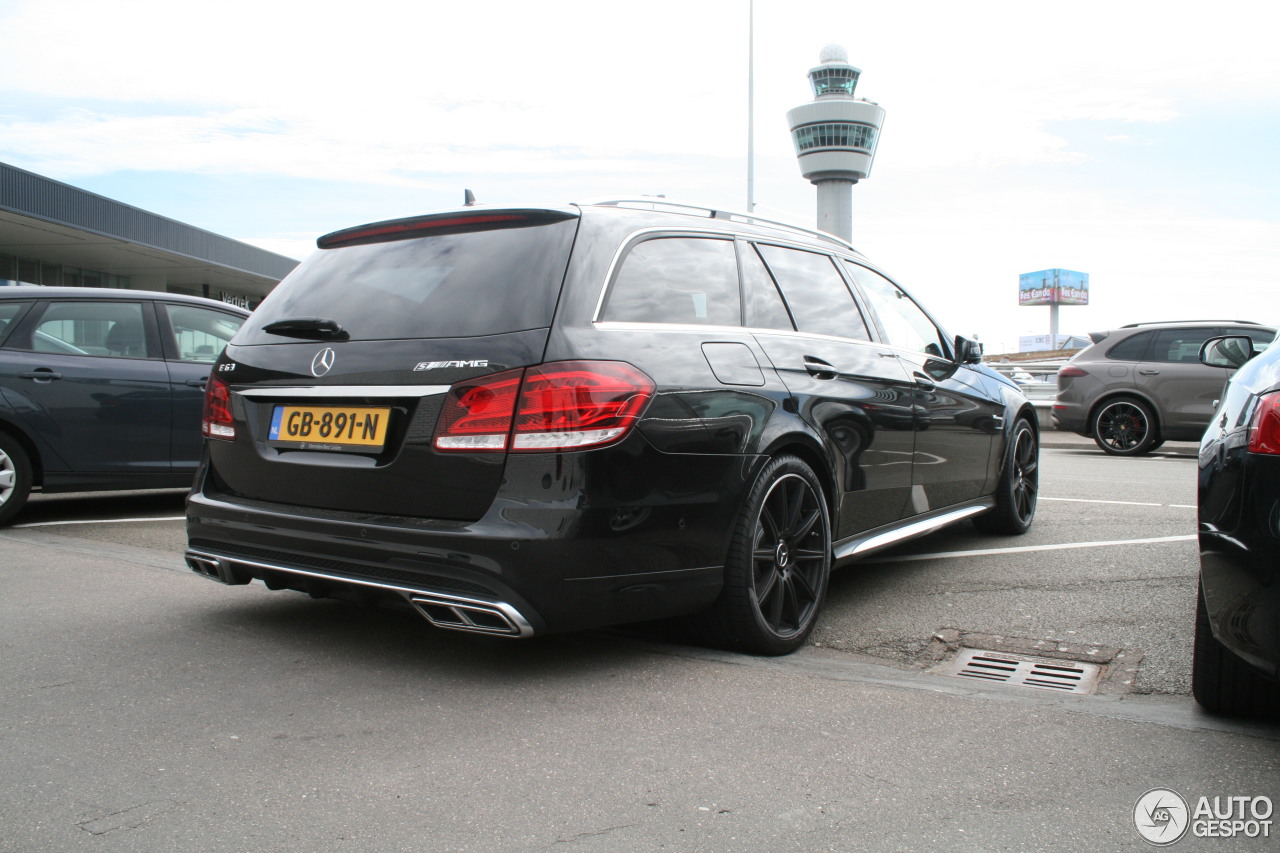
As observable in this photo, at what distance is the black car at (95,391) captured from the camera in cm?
649

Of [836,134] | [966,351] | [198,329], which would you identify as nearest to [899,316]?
[966,351]

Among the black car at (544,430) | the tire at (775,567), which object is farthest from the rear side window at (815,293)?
the tire at (775,567)

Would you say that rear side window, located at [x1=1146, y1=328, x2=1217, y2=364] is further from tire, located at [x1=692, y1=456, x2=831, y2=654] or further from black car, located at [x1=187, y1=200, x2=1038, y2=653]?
tire, located at [x1=692, y1=456, x2=831, y2=654]

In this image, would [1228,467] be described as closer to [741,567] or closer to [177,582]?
[741,567]

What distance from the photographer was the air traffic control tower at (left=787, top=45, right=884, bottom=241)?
231ft

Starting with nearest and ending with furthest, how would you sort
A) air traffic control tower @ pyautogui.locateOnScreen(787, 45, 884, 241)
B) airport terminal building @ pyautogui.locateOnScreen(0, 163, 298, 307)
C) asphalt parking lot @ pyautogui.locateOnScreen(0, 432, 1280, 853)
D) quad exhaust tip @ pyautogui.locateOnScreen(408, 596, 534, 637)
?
asphalt parking lot @ pyautogui.locateOnScreen(0, 432, 1280, 853) < quad exhaust tip @ pyautogui.locateOnScreen(408, 596, 534, 637) < airport terminal building @ pyautogui.locateOnScreen(0, 163, 298, 307) < air traffic control tower @ pyautogui.locateOnScreen(787, 45, 884, 241)

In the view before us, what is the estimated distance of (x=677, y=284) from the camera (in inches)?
149

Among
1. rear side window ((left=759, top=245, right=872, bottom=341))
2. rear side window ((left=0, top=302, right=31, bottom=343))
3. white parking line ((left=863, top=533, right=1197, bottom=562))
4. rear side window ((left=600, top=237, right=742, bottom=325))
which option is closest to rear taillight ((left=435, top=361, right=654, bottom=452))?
rear side window ((left=600, top=237, right=742, bottom=325))

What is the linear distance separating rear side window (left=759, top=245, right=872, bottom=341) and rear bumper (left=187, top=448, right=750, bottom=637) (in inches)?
40.7

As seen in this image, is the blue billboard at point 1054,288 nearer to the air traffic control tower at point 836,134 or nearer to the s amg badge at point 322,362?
the air traffic control tower at point 836,134

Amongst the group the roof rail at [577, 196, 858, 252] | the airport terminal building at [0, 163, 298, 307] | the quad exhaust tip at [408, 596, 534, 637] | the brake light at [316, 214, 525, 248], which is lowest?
the quad exhaust tip at [408, 596, 534, 637]

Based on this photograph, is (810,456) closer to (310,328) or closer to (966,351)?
(310,328)

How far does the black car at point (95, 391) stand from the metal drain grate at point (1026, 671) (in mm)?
5007

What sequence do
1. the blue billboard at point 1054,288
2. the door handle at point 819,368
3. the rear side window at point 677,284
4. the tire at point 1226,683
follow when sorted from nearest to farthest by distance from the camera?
the tire at point 1226,683
the rear side window at point 677,284
the door handle at point 819,368
the blue billboard at point 1054,288
